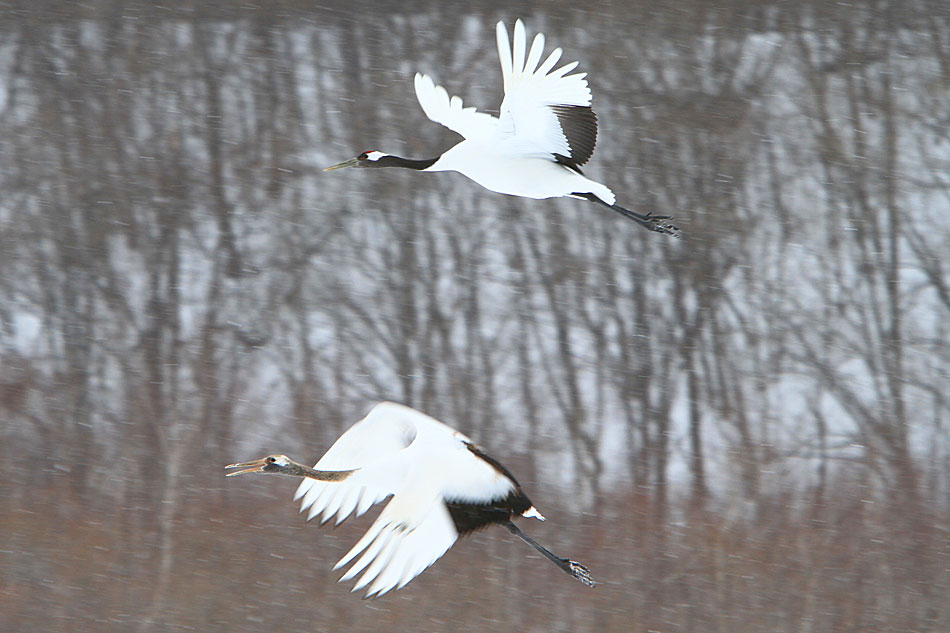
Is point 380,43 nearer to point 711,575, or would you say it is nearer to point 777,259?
point 777,259

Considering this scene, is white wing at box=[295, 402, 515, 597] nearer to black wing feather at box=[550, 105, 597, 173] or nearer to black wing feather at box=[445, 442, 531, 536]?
black wing feather at box=[445, 442, 531, 536]

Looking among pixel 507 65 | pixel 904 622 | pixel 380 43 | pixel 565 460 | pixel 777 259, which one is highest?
pixel 380 43

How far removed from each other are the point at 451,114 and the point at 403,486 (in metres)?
0.87

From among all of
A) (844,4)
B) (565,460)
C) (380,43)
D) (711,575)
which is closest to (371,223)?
(380,43)

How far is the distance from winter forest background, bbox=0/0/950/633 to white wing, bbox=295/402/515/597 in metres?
1.78

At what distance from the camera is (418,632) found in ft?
15.4

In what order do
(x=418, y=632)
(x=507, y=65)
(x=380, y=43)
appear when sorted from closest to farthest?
(x=507, y=65), (x=418, y=632), (x=380, y=43)

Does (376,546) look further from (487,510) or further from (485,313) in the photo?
(485,313)

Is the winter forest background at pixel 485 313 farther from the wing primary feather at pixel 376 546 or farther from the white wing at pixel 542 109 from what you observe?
the white wing at pixel 542 109

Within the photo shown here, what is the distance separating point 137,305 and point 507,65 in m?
3.05

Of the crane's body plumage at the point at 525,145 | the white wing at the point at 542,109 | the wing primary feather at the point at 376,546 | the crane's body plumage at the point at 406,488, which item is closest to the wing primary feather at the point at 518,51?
the white wing at the point at 542,109

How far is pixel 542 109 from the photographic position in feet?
9.21

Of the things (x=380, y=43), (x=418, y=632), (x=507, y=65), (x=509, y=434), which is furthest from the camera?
(x=380, y=43)

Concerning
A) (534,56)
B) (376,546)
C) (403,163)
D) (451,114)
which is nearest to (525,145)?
(451,114)
